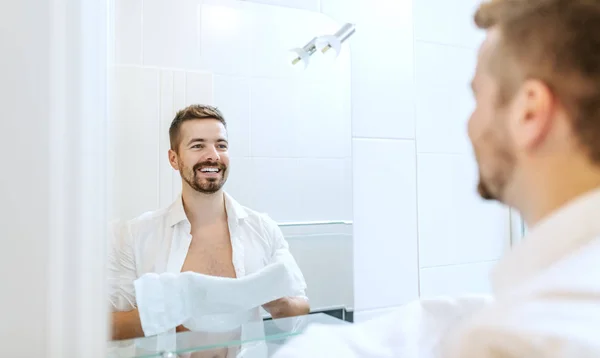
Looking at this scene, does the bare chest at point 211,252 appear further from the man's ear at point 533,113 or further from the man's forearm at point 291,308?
the man's ear at point 533,113

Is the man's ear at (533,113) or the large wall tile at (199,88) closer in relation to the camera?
the man's ear at (533,113)

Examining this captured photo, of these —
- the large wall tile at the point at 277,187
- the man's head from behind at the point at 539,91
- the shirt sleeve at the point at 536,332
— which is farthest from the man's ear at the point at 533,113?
the large wall tile at the point at 277,187

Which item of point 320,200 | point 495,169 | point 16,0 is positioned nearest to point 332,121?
point 320,200

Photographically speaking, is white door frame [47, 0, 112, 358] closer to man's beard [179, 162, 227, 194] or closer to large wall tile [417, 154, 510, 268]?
man's beard [179, 162, 227, 194]

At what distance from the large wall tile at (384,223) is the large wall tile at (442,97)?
74 millimetres

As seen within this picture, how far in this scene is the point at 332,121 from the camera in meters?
0.95

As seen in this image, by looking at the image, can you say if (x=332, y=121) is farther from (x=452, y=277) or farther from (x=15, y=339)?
(x=15, y=339)

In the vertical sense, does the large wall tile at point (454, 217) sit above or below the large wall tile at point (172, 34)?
below

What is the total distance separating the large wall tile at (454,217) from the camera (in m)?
1.06

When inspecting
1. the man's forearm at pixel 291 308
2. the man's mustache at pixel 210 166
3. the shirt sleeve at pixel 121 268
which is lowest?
the man's forearm at pixel 291 308

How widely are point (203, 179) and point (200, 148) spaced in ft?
0.18

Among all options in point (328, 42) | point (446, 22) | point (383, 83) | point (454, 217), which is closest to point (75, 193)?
point (328, 42)

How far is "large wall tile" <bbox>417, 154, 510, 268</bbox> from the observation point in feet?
3.49

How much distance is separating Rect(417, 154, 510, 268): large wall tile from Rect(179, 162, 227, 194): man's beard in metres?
0.47
